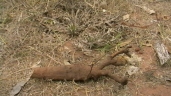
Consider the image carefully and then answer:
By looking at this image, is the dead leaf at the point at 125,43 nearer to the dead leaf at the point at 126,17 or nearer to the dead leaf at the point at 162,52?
the dead leaf at the point at 162,52

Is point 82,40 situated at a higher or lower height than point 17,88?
higher

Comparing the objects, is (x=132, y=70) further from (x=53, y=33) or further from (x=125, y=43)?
(x=53, y=33)

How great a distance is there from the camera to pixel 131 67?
8.15 feet

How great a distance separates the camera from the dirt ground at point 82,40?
230 cm

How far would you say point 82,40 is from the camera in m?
2.81

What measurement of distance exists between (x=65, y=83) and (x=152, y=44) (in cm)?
98

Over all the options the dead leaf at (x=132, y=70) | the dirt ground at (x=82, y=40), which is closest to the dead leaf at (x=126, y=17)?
the dirt ground at (x=82, y=40)

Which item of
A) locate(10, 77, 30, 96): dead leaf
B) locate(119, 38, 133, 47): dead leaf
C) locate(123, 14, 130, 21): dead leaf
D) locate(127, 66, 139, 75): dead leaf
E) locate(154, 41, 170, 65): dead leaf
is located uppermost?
locate(123, 14, 130, 21): dead leaf

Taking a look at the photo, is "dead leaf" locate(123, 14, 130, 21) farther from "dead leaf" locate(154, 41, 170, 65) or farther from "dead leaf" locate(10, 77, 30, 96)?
"dead leaf" locate(10, 77, 30, 96)

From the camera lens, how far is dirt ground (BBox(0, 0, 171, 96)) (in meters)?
2.30

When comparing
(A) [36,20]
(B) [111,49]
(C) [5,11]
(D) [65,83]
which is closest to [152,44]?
(B) [111,49]

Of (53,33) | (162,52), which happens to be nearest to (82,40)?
(53,33)

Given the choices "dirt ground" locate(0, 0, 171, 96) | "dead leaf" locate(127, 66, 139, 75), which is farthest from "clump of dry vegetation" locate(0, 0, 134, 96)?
"dead leaf" locate(127, 66, 139, 75)

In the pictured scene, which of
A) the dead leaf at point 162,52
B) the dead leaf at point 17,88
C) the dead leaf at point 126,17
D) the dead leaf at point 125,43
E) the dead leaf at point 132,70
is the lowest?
the dead leaf at point 132,70
